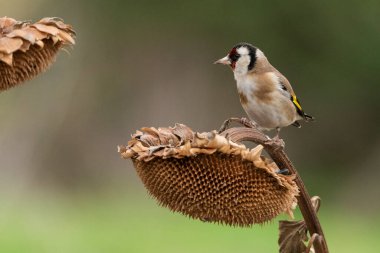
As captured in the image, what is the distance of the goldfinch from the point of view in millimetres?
2636

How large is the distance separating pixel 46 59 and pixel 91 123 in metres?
6.06

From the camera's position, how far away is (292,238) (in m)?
2.12

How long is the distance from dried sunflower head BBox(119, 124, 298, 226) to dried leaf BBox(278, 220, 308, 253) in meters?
0.30

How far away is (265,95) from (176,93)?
16.9 ft

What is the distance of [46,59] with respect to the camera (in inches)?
75.7

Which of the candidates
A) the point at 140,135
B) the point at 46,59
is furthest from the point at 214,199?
the point at 46,59

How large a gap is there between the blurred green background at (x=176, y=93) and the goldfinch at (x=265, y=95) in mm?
4461

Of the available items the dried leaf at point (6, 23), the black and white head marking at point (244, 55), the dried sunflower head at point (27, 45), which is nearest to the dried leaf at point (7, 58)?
the dried sunflower head at point (27, 45)

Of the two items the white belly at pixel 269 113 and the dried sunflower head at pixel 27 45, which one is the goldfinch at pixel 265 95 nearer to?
the white belly at pixel 269 113

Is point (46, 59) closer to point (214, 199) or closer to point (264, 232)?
point (214, 199)

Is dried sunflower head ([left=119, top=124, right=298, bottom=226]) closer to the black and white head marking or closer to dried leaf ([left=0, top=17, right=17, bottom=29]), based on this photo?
dried leaf ([left=0, top=17, right=17, bottom=29])

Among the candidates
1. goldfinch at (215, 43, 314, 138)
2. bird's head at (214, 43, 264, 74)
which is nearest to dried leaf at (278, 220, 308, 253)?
bird's head at (214, 43, 264, 74)

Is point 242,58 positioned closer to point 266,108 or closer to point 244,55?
point 244,55

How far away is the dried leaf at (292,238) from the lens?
2.12 m
